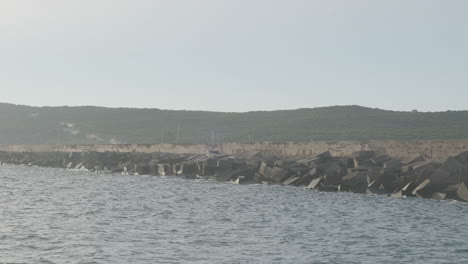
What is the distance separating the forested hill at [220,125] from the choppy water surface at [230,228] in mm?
82529

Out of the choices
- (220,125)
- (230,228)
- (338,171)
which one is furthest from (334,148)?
(220,125)

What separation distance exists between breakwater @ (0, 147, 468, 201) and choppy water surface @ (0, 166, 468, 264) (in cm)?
119

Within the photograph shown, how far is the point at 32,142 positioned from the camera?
160m

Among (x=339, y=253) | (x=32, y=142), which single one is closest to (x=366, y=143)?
(x=339, y=253)

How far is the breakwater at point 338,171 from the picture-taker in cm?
2933

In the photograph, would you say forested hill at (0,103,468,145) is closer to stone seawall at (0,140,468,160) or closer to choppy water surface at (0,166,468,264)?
stone seawall at (0,140,468,160)

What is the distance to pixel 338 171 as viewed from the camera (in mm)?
34562

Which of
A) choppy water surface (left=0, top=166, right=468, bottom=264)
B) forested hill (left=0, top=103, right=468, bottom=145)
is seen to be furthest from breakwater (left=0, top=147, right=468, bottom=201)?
forested hill (left=0, top=103, right=468, bottom=145)

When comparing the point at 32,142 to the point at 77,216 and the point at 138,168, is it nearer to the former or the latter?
the point at 138,168

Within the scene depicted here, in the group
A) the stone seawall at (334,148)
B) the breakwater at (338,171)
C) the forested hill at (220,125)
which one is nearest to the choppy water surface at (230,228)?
the breakwater at (338,171)

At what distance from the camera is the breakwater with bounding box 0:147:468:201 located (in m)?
29.3

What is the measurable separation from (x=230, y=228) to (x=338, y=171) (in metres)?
14.6

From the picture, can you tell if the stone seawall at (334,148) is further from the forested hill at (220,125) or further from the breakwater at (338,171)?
the forested hill at (220,125)

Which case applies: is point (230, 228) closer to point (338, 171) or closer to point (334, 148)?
point (338, 171)
